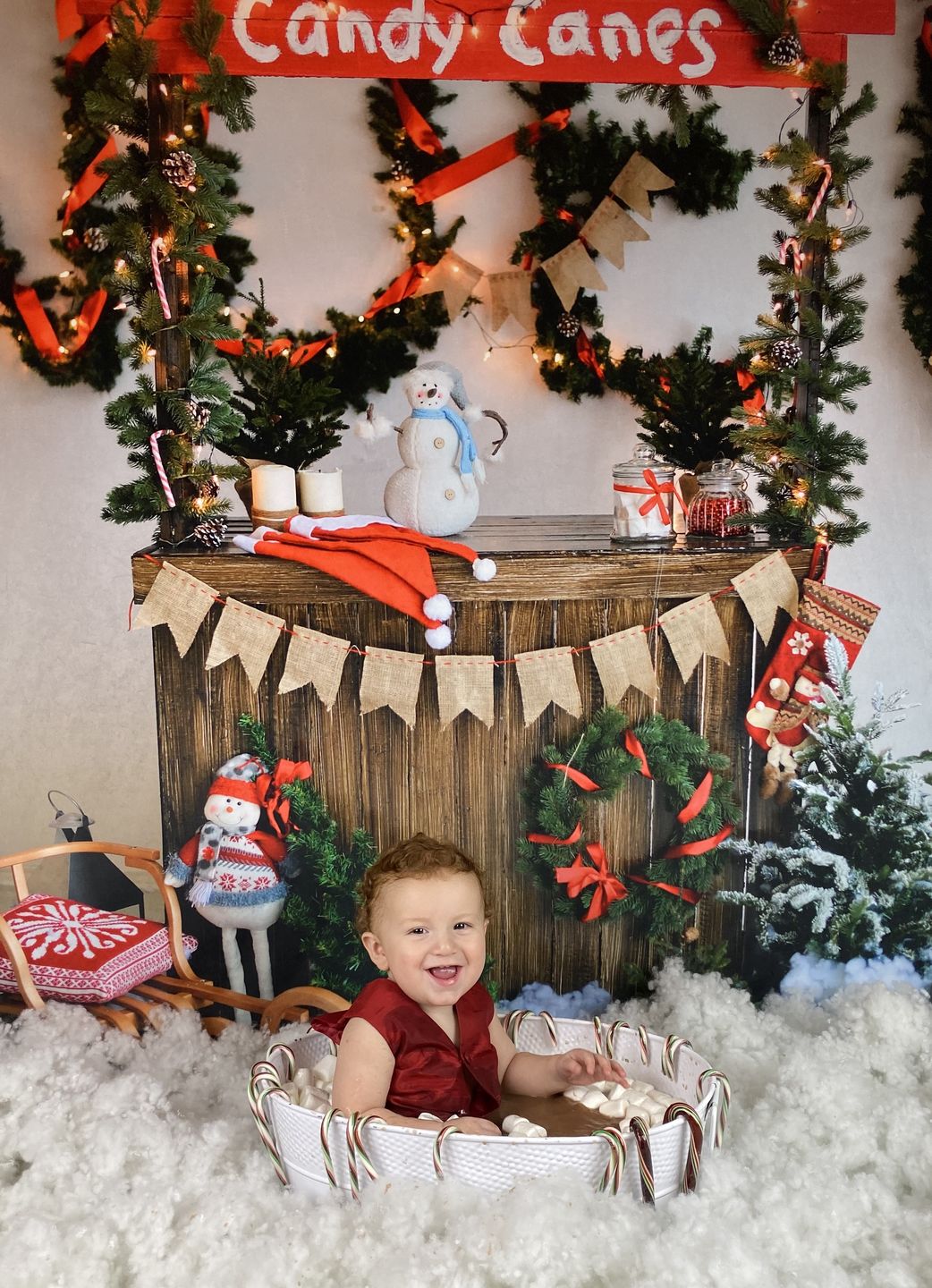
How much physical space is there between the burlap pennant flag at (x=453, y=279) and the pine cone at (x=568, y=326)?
0.28 meters

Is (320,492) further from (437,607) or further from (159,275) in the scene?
(159,275)

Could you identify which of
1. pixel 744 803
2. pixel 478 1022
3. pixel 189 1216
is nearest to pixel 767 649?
pixel 744 803

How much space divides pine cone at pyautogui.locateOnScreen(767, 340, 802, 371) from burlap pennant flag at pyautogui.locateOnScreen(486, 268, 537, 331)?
1205 mm

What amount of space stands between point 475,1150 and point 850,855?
1.26 m

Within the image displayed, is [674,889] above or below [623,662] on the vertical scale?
below

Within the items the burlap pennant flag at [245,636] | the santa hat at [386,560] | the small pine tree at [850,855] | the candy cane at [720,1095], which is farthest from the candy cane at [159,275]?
the candy cane at [720,1095]

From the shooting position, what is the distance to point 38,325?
12.1 feet

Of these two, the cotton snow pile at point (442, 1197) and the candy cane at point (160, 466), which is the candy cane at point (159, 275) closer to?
the candy cane at point (160, 466)

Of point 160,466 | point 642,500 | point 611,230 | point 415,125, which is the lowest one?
point 642,500

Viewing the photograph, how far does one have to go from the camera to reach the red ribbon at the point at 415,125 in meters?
3.59

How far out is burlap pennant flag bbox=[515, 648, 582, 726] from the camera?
259 centimetres

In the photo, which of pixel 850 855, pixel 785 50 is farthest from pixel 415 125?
pixel 850 855

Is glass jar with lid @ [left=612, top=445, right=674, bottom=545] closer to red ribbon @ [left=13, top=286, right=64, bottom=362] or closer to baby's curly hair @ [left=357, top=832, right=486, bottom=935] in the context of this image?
baby's curly hair @ [left=357, top=832, right=486, bottom=935]

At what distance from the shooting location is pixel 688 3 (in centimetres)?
250
